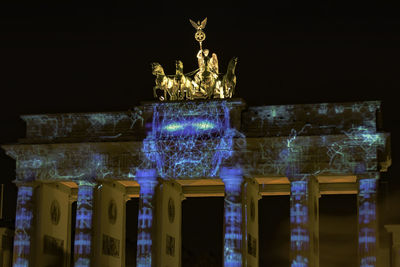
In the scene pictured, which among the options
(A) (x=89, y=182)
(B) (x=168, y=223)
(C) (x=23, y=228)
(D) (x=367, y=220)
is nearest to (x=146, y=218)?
(B) (x=168, y=223)

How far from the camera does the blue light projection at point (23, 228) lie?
67188mm

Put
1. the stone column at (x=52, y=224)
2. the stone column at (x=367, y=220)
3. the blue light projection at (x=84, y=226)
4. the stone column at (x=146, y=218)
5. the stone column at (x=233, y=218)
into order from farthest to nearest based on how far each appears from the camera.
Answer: the stone column at (x=52, y=224)
the blue light projection at (x=84, y=226)
the stone column at (x=146, y=218)
the stone column at (x=233, y=218)
the stone column at (x=367, y=220)

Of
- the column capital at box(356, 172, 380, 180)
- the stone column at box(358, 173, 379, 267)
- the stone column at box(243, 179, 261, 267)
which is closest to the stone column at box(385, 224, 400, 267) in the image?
the stone column at box(358, 173, 379, 267)

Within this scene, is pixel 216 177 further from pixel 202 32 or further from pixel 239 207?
pixel 202 32

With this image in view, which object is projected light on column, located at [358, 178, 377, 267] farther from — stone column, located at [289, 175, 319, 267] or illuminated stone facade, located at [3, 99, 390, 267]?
stone column, located at [289, 175, 319, 267]

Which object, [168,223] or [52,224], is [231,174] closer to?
[168,223]

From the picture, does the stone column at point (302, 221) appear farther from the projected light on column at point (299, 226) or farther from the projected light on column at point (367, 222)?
the projected light on column at point (367, 222)

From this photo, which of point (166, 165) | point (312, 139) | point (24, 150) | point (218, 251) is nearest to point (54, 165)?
point (24, 150)

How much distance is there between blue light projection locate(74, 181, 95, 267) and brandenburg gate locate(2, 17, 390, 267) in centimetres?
6

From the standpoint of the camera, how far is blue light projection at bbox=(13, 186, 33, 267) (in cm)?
6719

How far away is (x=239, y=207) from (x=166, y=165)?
5.46m

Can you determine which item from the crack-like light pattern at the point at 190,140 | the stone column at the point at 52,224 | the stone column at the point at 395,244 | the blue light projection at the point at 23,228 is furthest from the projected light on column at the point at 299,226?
the blue light projection at the point at 23,228

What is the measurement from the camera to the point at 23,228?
2662 inches

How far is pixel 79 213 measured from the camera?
6688cm
